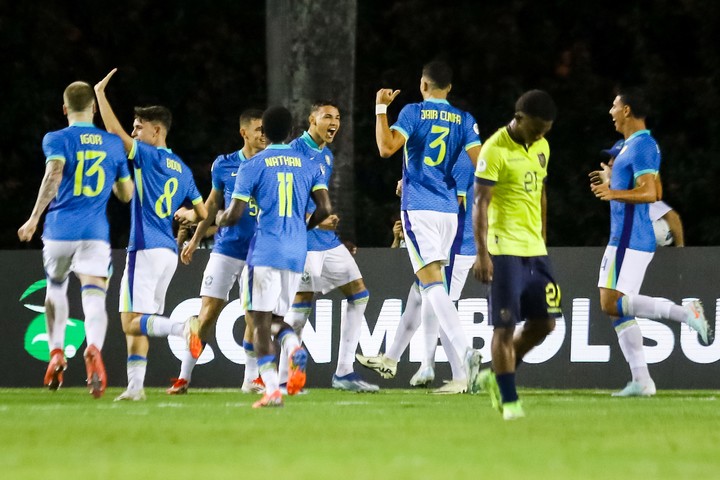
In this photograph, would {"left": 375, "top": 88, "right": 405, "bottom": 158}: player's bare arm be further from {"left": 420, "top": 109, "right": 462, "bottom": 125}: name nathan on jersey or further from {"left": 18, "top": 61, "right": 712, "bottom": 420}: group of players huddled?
{"left": 420, "top": 109, "right": 462, "bottom": 125}: name nathan on jersey

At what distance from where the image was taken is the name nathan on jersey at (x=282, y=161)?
1148 centimetres

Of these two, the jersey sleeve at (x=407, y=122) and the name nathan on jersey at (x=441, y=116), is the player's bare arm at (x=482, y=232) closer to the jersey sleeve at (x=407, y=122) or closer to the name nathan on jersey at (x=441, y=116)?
the jersey sleeve at (x=407, y=122)

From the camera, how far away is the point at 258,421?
10422 millimetres

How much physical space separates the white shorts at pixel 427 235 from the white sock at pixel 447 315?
0.82 ft

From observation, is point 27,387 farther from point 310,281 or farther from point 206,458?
point 206,458

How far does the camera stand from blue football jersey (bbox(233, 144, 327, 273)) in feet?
37.6

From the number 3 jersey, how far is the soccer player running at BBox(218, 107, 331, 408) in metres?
1.40

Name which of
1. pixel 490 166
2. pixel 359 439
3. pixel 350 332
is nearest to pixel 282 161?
pixel 490 166

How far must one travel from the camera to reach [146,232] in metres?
12.9

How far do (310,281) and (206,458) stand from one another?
5832 millimetres

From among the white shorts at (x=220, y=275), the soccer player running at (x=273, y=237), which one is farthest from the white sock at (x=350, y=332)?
the soccer player running at (x=273, y=237)

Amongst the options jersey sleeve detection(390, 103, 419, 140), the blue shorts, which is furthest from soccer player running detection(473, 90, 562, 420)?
jersey sleeve detection(390, 103, 419, 140)

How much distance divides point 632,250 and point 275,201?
3466 mm

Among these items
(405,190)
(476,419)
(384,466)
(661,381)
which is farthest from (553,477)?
(661,381)
